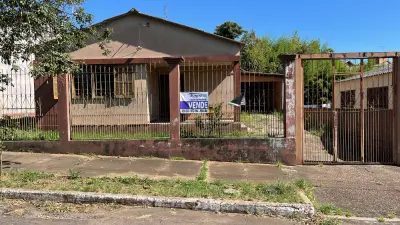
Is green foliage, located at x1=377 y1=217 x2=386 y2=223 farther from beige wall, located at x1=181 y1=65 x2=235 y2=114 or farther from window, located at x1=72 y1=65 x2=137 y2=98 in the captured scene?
window, located at x1=72 y1=65 x2=137 y2=98

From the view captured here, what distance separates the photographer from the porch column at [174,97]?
901 cm

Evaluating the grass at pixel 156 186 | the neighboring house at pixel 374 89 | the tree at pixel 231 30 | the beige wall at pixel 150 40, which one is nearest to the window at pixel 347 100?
the neighboring house at pixel 374 89

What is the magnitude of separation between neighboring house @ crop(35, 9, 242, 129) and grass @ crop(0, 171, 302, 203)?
219 inches

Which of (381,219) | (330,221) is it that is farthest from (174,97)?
(381,219)

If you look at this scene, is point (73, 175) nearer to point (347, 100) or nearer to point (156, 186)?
point (156, 186)

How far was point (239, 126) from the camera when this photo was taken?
9852 mm

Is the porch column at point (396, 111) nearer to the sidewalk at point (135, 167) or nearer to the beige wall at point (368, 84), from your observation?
the beige wall at point (368, 84)

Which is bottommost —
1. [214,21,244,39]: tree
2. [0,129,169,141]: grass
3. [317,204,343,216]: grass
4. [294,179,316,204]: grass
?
[317,204,343,216]: grass

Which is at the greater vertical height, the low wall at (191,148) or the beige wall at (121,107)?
the beige wall at (121,107)

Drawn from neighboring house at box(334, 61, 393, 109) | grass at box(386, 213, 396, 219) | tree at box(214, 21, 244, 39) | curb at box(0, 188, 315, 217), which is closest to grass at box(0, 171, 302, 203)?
curb at box(0, 188, 315, 217)

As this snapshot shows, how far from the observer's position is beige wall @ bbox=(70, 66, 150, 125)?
467 inches

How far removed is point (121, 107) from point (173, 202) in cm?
750

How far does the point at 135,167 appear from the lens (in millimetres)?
7961

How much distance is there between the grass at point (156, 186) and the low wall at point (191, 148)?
6.67 feet
